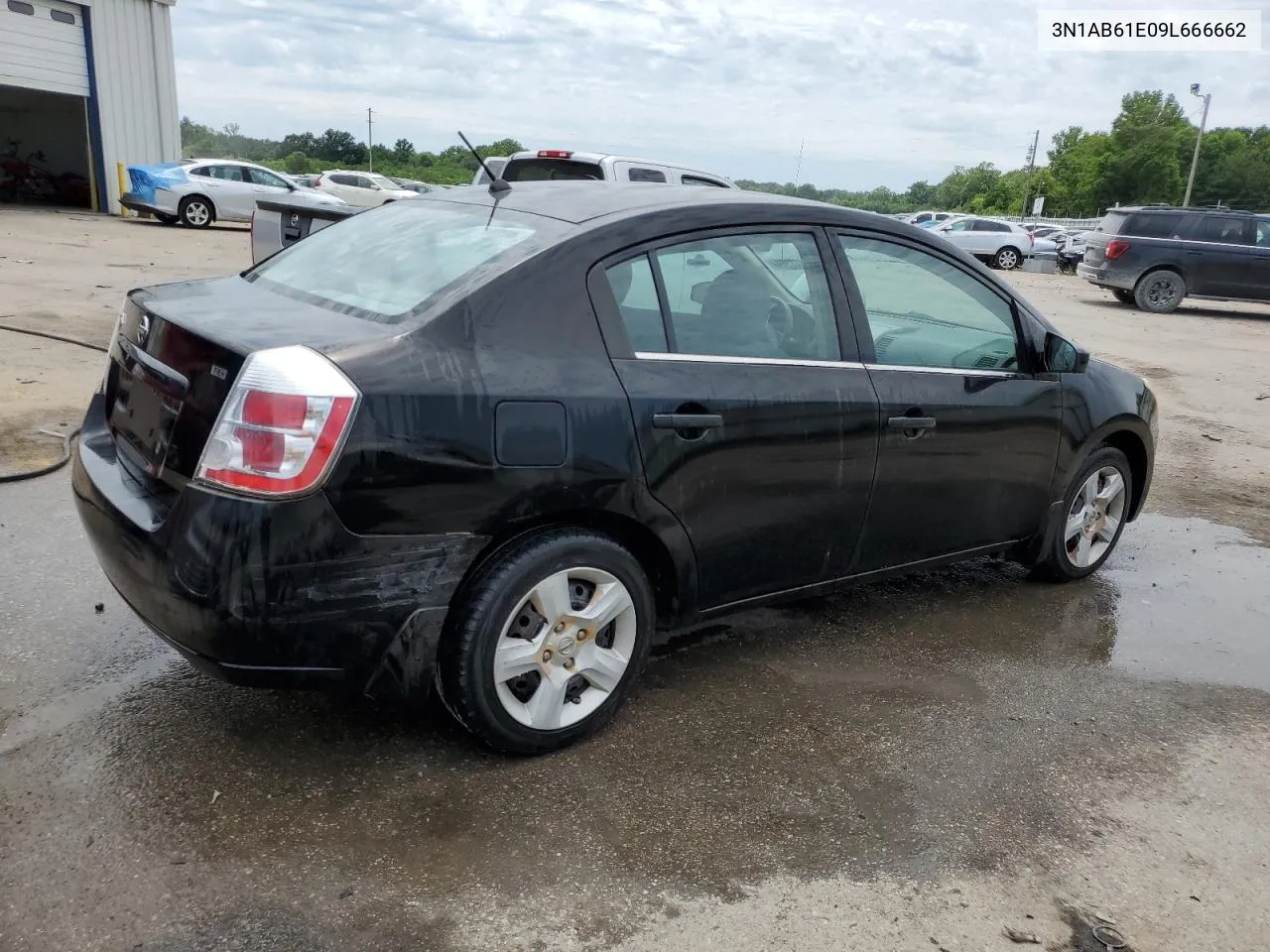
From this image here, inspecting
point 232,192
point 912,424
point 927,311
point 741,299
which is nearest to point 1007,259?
point 232,192

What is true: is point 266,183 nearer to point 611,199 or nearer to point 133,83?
point 133,83

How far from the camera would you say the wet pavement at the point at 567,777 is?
91.9 inches

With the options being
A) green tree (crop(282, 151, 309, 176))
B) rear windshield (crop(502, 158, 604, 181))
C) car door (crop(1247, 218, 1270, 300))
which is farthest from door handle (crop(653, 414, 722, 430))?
green tree (crop(282, 151, 309, 176))

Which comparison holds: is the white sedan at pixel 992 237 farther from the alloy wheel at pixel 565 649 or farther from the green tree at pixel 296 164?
the green tree at pixel 296 164

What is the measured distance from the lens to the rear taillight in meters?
2.40

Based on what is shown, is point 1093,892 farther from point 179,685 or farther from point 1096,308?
point 1096,308

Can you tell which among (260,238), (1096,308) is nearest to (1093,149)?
(1096,308)

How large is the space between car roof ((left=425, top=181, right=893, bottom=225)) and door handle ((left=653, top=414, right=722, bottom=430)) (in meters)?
0.65

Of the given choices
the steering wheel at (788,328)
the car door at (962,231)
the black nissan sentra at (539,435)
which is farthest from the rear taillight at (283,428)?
the car door at (962,231)

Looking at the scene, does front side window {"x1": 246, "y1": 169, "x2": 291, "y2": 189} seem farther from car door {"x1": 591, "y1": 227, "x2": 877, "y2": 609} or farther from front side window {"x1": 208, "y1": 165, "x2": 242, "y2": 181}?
car door {"x1": 591, "y1": 227, "x2": 877, "y2": 609}

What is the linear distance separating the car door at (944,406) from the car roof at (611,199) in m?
0.18

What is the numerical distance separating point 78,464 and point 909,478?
Result: 2.74m

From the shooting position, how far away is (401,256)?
3189 mm

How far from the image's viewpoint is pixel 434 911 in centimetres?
232
